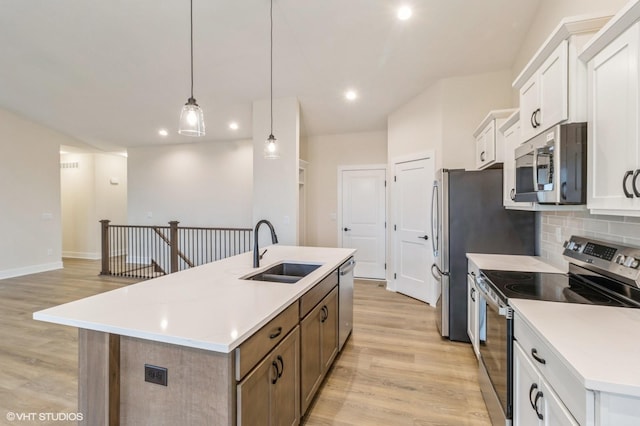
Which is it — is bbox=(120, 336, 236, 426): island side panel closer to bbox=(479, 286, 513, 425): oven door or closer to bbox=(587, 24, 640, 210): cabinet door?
bbox=(479, 286, 513, 425): oven door

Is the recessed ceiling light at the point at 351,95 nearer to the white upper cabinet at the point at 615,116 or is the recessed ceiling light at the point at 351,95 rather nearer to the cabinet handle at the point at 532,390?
the white upper cabinet at the point at 615,116

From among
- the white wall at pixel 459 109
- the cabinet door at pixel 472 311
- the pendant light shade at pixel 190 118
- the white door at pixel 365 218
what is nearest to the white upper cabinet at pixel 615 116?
the cabinet door at pixel 472 311

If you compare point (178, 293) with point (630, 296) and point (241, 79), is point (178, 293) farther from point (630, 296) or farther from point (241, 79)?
point (241, 79)

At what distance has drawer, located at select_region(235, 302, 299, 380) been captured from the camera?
1.16 meters

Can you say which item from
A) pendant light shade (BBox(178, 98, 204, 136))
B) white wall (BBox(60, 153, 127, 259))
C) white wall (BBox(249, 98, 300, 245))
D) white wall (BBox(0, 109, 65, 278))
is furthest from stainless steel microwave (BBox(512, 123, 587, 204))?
white wall (BBox(60, 153, 127, 259))

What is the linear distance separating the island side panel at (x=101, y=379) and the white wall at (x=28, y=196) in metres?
6.41

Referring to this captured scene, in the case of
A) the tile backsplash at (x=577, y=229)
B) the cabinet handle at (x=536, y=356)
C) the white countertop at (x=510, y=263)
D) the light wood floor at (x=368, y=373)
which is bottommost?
the light wood floor at (x=368, y=373)

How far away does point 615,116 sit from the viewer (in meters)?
1.28

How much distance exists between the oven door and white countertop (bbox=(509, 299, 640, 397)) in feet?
0.57

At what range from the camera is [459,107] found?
12.6 feet

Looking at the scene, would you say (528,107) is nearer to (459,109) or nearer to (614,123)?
(614,123)

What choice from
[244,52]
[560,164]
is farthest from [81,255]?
[560,164]

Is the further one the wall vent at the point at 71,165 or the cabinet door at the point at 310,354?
the wall vent at the point at 71,165

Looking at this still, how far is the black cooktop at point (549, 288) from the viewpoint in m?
1.54
